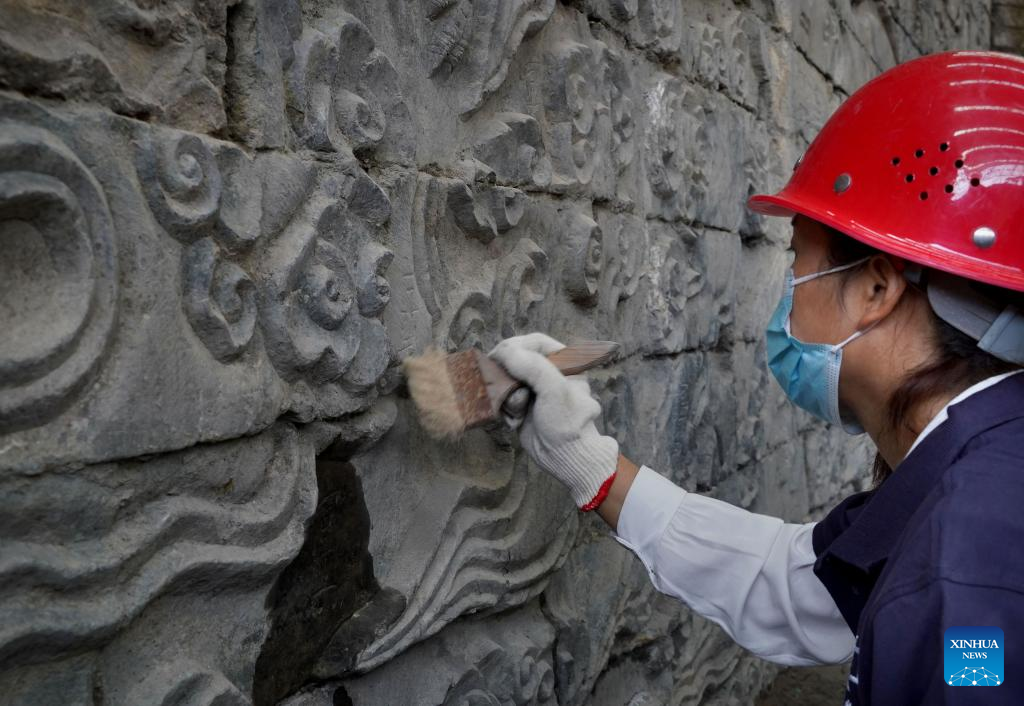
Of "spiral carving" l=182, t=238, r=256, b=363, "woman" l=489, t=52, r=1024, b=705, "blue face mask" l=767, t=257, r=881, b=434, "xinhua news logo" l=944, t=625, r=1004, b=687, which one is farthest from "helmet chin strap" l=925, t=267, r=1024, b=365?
"spiral carving" l=182, t=238, r=256, b=363

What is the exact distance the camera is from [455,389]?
1.53 metres

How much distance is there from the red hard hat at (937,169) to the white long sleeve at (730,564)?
25.4 inches

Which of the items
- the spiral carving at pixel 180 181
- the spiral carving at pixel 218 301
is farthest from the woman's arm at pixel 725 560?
the spiral carving at pixel 180 181

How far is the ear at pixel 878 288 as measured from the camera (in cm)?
155

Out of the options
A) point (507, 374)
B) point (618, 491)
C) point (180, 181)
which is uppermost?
point (180, 181)

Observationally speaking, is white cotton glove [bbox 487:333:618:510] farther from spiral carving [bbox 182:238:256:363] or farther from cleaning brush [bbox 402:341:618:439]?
spiral carving [bbox 182:238:256:363]

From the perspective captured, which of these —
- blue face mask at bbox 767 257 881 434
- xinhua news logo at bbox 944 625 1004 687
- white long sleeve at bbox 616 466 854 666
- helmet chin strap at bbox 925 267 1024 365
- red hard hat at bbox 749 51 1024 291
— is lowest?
white long sleeve at bbox 616 466 854 666

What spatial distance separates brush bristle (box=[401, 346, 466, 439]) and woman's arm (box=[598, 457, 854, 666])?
493 millimetres

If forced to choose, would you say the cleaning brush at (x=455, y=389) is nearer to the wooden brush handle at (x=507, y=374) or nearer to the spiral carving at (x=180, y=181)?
the wooden brush handle at (x=507, y=374)

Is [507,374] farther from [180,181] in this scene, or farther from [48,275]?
[48,275]

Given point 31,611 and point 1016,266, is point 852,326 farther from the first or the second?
point 31,611

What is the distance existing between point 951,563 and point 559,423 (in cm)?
72

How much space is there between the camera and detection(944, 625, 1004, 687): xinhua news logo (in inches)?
41.7

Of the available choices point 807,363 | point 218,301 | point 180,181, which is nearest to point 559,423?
point 807,363
